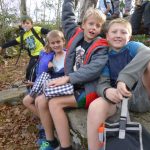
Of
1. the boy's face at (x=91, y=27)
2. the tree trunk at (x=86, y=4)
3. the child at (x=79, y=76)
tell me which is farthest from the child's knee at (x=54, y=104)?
the tree trunk at (x=86, y=4)

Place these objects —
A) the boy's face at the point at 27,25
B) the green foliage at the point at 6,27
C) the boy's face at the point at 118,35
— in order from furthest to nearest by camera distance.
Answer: the green foliage at the point at 6,27
the boy's face at the point at 27,25
the boy's face at the point at 118,35

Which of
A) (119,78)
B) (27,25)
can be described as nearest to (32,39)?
(27,25)

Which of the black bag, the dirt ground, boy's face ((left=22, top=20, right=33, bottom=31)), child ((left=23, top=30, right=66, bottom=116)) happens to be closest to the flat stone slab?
the dirt ground

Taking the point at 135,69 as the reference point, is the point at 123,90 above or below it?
below

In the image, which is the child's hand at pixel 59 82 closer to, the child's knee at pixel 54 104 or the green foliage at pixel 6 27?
the child's knee at pixel 54 104

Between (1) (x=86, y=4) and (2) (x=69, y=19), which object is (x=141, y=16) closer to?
(1) (x=86, y=4)

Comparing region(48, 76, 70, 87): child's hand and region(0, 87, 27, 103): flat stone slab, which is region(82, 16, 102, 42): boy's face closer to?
region(48, 76, 70, 87): child's hand

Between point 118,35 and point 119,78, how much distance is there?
60cm

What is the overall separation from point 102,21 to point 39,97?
1213 millimetres

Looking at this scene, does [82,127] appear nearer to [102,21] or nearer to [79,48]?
[79,48]

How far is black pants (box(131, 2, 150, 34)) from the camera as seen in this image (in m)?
7.38

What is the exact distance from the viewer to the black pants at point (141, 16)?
7.38 m

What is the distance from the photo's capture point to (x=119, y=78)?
301 cm

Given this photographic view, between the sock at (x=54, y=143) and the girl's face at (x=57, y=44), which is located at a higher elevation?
the girl's face at (x=57, y=44)
